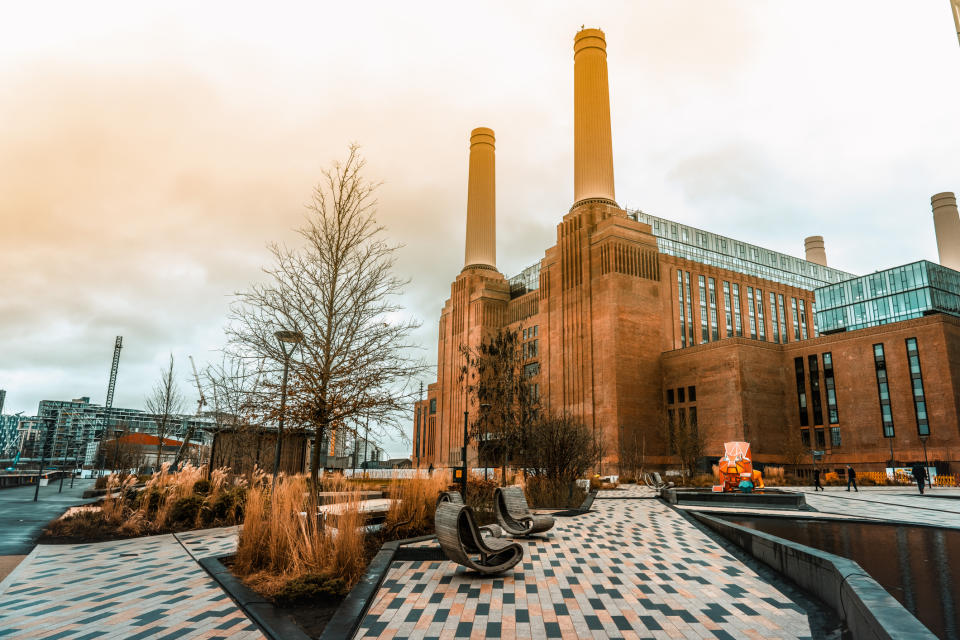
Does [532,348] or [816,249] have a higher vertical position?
[816,249]

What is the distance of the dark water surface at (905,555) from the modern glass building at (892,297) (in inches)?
2465


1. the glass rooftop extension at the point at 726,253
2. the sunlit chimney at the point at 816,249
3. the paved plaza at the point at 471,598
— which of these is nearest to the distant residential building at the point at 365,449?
the paved plaza at the point at 471,598

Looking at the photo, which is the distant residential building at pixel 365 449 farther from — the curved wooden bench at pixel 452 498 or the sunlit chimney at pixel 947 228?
the sunlit chimney at pixel 947 228

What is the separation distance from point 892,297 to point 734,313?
17.7 metres

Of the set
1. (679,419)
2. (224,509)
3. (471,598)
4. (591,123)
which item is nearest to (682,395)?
(679,419)

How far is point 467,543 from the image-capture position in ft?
22.8

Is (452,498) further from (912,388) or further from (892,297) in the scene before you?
(892,297)

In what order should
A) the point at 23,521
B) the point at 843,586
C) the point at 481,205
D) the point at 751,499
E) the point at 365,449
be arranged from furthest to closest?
the point at 481,205, the point at 751,499, the point at 365,449, the point at 23,521, the point at 843,586

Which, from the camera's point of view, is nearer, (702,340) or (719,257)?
(702,340)

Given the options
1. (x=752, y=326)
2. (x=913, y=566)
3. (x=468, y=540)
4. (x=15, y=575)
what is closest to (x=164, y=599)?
(x=15, y=575)

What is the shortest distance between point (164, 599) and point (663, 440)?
56167 mm

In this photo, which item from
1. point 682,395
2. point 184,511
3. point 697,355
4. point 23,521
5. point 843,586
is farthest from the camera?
point 682,395

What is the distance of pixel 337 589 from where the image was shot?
227 inches

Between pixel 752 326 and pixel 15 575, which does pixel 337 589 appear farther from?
pixel 752 326
